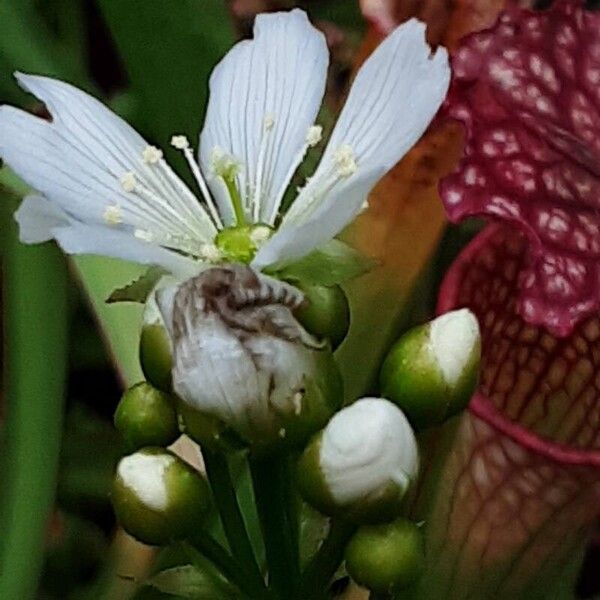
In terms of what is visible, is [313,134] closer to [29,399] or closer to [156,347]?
[156,347]

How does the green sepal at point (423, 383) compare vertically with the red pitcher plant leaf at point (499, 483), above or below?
above

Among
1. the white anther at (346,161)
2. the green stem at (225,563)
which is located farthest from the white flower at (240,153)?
the green stem at (225,563)

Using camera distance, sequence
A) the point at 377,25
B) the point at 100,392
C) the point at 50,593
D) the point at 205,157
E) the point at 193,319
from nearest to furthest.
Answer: the point at 193,319
the point at 205,157
the point at 377,25
the point at 50,593
the point at 100,392

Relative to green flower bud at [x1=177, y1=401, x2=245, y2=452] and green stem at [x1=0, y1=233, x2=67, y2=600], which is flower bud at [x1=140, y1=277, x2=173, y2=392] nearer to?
green flower bud at [x1=177, y1=401, x2=245, y2=452]

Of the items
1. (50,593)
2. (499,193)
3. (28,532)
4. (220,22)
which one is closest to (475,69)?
(499,193)

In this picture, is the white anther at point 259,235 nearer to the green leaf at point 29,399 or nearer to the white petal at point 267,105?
the white petal at point 267,105

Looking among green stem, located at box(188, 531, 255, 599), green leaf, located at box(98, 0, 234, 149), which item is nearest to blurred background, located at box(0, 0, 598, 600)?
green leaf, located at box(98, 0, 234, 149)

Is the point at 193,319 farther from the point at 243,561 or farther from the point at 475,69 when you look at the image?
the point at 475,69
